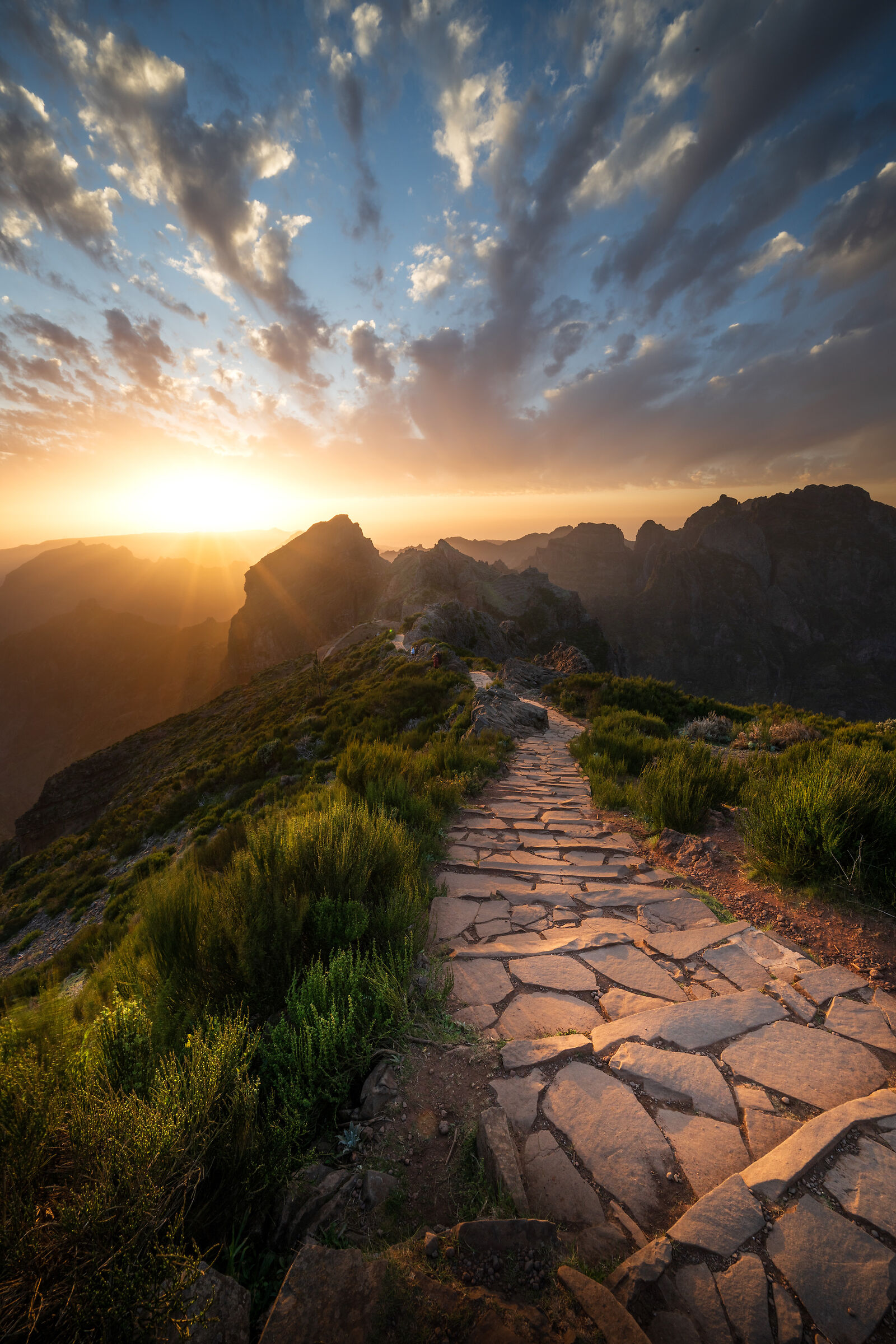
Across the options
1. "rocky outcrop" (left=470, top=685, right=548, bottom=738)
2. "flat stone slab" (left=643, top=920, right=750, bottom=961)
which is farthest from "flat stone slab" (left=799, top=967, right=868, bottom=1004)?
"rocky outcrop" (left=470, top=685, right=548, bottom=738)

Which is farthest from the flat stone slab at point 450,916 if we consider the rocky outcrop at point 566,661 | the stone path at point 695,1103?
the rocky outcrop at point 566,661

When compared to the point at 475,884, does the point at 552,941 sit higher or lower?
higher

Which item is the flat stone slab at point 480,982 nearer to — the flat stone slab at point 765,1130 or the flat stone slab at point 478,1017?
the flat stone slab at point 478,1017

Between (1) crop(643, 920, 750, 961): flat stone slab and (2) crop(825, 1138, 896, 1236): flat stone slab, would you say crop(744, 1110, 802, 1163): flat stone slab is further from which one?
(1) crop(643, 920, 750, 961): flat stone slab

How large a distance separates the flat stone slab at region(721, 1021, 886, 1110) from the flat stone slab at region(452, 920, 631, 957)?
1.04 m

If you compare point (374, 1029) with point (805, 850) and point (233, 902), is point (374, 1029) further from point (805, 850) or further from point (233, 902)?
point (805, 850)

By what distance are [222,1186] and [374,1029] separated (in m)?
0.90

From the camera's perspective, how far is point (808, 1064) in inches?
85.1

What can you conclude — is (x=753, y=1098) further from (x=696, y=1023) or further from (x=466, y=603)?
(x=466, y=603)

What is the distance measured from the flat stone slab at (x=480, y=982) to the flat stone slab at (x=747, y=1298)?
145cm

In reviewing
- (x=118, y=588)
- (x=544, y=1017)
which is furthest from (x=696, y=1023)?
(x=118, y=588)

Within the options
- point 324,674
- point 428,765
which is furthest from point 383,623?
point 428,765

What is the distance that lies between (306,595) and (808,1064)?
300ft

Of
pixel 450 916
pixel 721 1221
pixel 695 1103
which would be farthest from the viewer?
pixel 450 916
